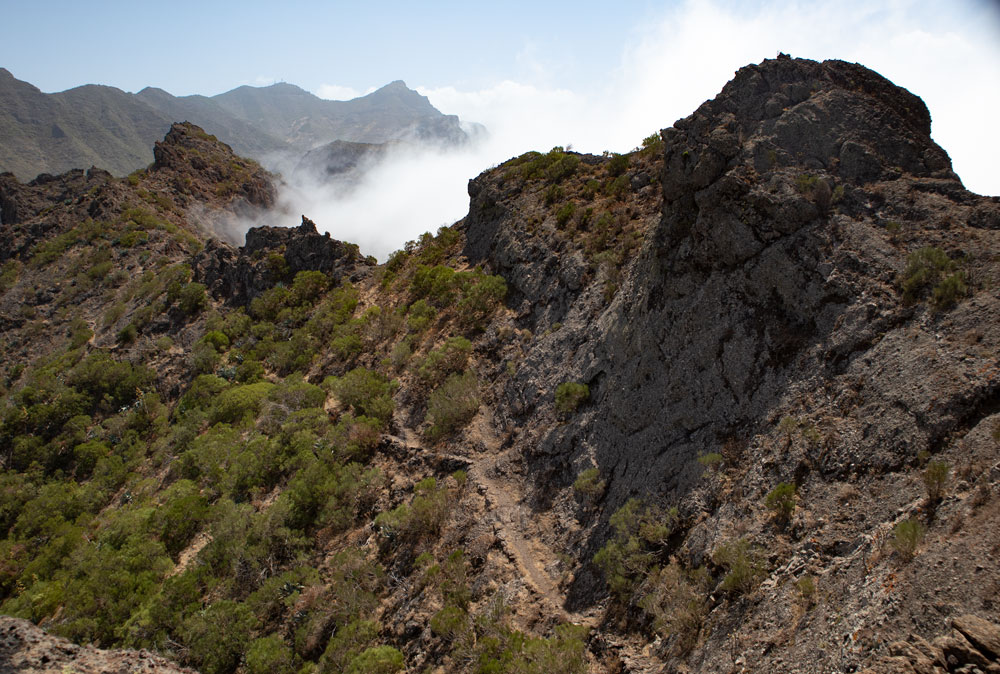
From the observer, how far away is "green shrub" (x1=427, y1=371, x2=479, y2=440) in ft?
69.6

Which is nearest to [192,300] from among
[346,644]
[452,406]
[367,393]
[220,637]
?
[367,393]

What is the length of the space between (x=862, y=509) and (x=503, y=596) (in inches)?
340

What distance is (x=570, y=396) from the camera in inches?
699

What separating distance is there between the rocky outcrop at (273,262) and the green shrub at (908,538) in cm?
3532

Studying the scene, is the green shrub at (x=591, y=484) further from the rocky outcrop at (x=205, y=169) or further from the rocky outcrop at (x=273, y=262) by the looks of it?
the rocky outcrop at (x=205, y=169)

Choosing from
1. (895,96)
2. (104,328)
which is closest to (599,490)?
(895,96)

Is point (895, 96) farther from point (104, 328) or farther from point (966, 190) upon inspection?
point (104, 328)

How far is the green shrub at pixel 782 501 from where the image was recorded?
9.93m

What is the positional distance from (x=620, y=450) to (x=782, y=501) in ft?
17.7

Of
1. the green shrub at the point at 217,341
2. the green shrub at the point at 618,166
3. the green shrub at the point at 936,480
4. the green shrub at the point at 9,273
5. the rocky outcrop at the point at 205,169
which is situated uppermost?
the rocky outcrop at the point at 205,169

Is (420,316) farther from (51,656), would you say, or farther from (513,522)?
(51,656)

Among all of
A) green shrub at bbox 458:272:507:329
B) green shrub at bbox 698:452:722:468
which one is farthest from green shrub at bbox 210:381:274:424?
green shrub at bbox 698:452:722:468

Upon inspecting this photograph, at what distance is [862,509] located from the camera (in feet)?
29.0

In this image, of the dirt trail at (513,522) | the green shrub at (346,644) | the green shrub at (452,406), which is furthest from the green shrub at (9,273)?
the green shrub at (346,644)
